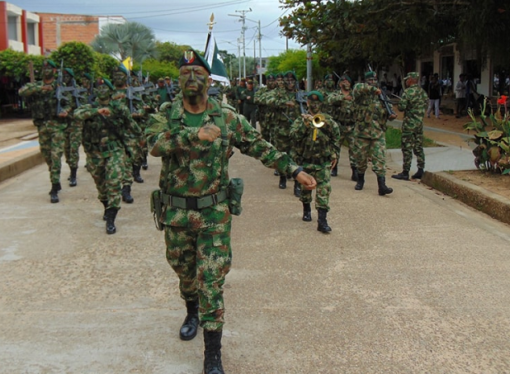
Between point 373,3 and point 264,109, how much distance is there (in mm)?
3710

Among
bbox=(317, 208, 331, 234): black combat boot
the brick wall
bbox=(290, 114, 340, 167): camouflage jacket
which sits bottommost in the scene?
bbox=(317, 208, 331, 234): black combat boot

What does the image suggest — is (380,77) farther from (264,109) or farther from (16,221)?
(16,221)

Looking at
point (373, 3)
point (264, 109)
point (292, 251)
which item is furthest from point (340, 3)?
point (292, 251)

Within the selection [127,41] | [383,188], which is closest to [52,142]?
[383,188]

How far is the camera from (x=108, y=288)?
4.95 metres

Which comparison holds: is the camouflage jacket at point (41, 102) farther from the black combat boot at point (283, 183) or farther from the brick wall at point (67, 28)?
the brick wall at point (67, 28)

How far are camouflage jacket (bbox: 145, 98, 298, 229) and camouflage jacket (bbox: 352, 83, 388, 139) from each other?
18.6 ft

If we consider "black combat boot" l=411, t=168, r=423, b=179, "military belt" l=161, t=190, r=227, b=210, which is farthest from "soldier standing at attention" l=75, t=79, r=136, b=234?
"black combat boot" l=411, t=168, r=423, b=179

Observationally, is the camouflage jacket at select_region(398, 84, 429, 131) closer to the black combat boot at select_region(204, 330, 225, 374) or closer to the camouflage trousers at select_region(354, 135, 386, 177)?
the camouflage trousers at select_region(354, 135, 386, 177)

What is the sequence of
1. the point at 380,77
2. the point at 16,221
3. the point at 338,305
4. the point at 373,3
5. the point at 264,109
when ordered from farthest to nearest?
the point at 380,77 < the point at 373,3 < the point at 264,109 < the point at 16,221 < the point at 338,305

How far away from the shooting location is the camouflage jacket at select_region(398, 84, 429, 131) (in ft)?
32.4

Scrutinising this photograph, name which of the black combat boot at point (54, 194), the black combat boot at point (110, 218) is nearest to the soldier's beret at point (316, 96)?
the black combat boot at point (110, 218)

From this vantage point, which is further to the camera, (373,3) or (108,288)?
(373,3)

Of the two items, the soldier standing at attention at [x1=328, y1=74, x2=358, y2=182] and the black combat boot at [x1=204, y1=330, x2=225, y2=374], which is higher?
the soldier standing at attention at [x1=328, y1=74, x2=358, y2=182]
